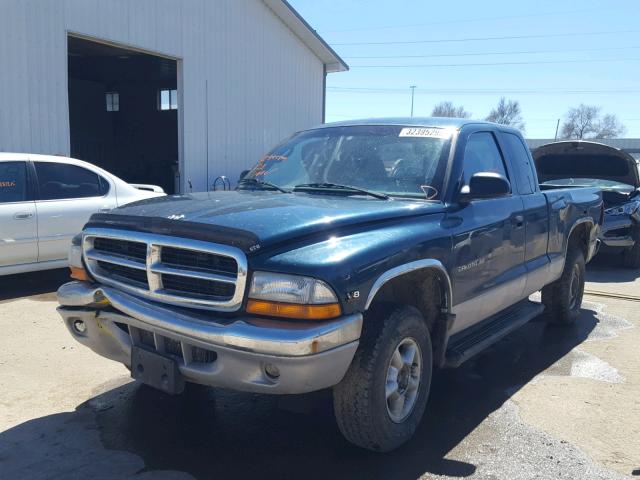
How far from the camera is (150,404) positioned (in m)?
4.07

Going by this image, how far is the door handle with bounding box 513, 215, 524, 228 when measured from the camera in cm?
472

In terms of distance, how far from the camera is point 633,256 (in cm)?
1001

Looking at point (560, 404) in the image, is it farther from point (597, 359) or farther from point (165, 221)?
point (165, 221)

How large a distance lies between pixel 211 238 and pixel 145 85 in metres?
23.7

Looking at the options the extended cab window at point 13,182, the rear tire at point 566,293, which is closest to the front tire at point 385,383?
the rear tire at point 566,293

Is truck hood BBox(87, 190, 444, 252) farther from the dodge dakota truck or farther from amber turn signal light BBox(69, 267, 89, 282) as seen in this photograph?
amber turn signal light BBox(69, 267, 89, 282)

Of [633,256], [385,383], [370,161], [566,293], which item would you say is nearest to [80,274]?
[385,383]

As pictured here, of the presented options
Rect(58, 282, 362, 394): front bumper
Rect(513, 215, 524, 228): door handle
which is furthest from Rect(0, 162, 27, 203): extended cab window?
Rect(513, 215, 524, 228): door handle

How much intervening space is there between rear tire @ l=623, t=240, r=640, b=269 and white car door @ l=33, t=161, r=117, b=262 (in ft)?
26.9

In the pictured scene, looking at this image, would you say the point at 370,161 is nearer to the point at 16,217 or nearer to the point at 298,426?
the point at 298,426

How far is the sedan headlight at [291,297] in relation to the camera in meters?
2.81

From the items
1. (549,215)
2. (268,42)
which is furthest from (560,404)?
(268,42)

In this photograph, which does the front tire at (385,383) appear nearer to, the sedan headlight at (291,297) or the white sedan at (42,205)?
the sedan headlight at (291,297)

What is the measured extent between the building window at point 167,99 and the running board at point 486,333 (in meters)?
21.7
